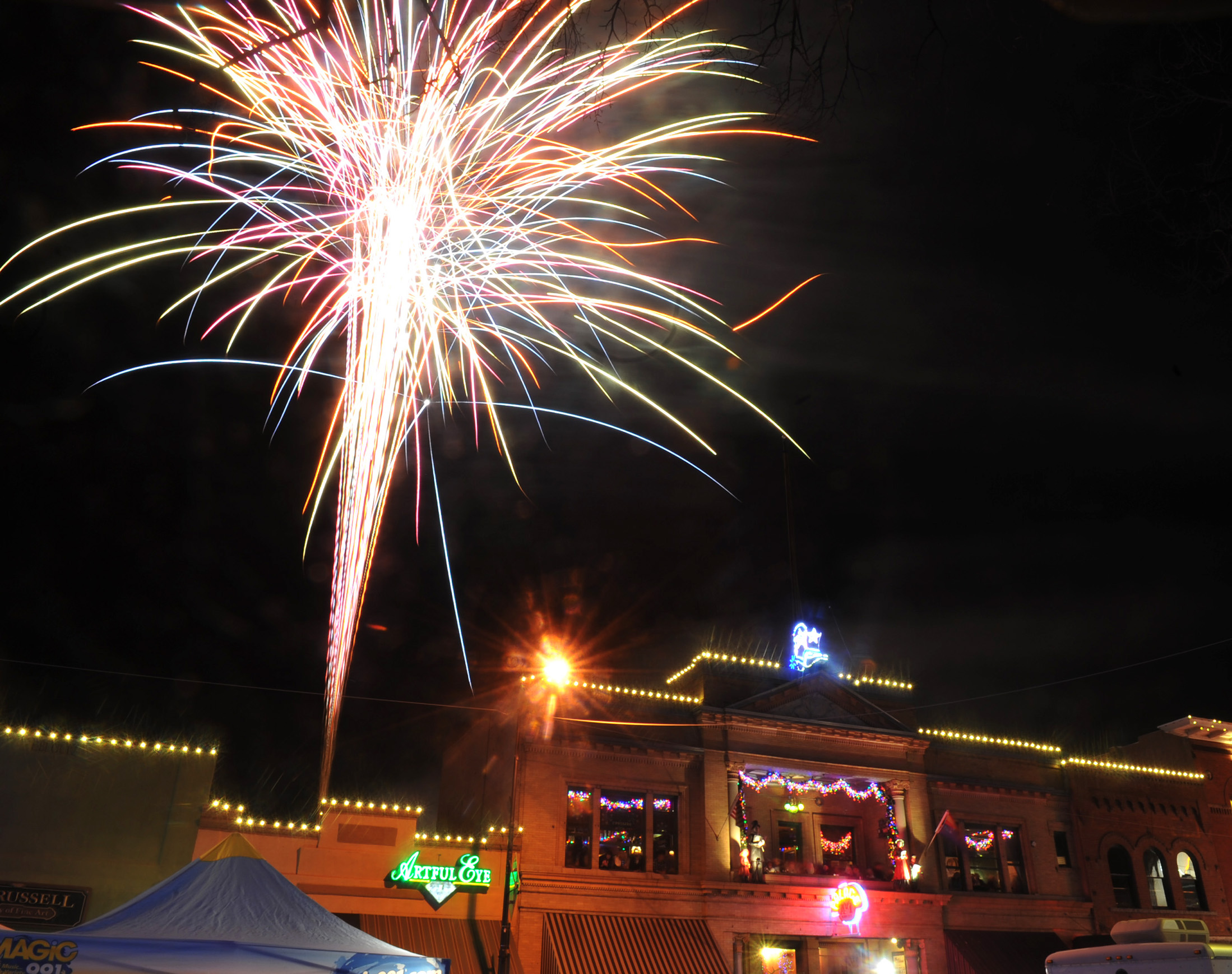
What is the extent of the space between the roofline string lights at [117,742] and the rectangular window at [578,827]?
832 centimetres

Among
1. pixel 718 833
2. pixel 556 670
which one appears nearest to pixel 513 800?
pixel 556 670

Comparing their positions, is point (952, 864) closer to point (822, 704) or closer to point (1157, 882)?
point (822, 704)

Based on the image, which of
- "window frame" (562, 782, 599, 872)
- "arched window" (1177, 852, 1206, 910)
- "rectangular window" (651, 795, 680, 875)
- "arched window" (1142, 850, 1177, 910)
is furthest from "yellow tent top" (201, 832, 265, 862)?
"arched window" (1177, 852, 1206, 910)

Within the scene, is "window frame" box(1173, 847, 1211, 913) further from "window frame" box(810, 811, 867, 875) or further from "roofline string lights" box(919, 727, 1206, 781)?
"window frame" box(810, 811, 867, 875)

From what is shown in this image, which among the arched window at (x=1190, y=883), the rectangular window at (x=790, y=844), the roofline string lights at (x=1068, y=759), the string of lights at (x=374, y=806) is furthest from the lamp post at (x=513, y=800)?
the arched window at (x=1190, y=883)

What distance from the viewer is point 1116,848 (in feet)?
89.8

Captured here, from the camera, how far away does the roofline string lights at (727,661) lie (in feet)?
82.2

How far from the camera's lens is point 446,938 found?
1900 centimetres

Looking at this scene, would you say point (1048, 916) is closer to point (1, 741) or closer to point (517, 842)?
point (517, 842)

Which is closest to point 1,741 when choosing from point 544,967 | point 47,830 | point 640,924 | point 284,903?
point 47,830

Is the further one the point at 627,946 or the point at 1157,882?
the point at 1157,882

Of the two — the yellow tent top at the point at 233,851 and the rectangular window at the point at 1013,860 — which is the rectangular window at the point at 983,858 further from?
the yellow tent top at the point at 233,851

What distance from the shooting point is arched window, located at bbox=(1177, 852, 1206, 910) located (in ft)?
89.7

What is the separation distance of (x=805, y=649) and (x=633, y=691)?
6.35 meters
